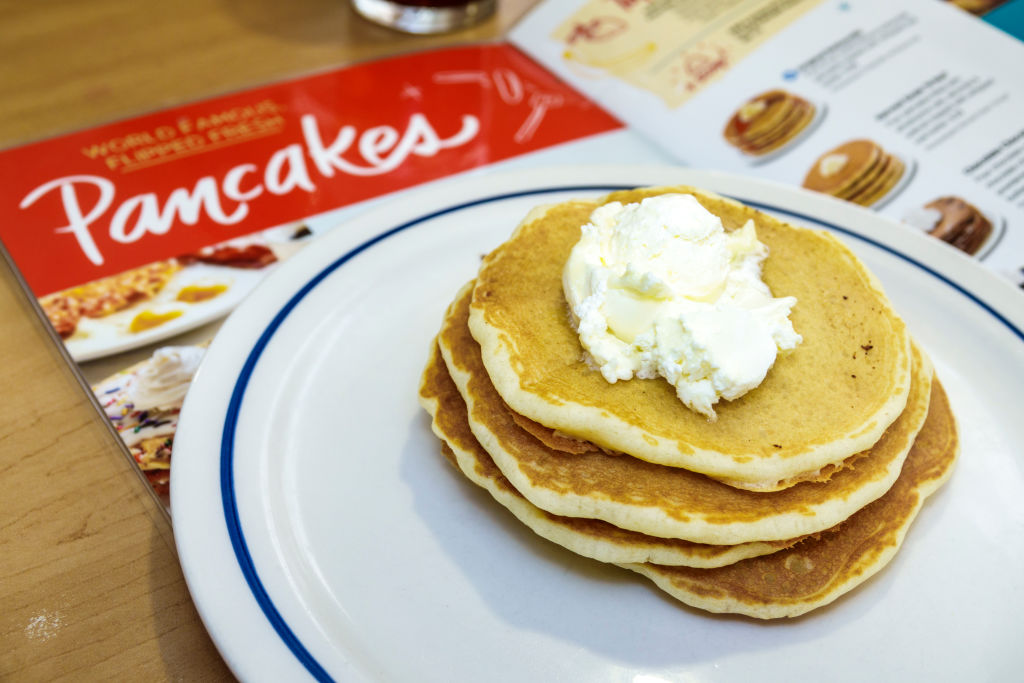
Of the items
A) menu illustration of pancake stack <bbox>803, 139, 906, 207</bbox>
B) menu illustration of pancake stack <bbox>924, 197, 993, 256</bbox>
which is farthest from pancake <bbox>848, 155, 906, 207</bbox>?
menu illustration of pancake stack <bbox>924, 197, 993, 256</bbox>

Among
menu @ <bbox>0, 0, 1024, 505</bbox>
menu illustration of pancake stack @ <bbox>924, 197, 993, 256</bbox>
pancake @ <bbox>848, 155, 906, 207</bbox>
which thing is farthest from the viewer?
pancake @ <bbox>848, 155, 906, 207</bbox>

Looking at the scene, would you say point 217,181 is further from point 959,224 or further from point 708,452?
point 959,224

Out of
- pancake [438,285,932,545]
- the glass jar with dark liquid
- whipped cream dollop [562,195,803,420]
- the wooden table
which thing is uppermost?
whipped cream dollop [562,195,803,420]

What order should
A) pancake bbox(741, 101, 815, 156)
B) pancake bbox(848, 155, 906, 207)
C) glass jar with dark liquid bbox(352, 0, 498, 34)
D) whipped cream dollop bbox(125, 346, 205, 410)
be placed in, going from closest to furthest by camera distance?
whipped cream dollop bbox(125, 346, 205, 410), pancake bbox(848, 155, 906, 207), pancake bbox(741, 101, 815, 156), glass jar with dark liquid bbox(352, 0, 498, 34)

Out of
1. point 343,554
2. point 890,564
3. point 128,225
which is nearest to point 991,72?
point 890,564

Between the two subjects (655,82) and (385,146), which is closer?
(385,146)

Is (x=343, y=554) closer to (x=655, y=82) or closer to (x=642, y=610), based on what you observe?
(x=642, y=610)

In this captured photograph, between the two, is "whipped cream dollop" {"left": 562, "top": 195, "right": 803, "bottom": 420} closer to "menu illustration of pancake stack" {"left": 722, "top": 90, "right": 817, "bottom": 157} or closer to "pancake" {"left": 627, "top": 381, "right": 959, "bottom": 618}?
"pancake" {"left": 627, "top": 381, "right": 959, "bottom": 618}
